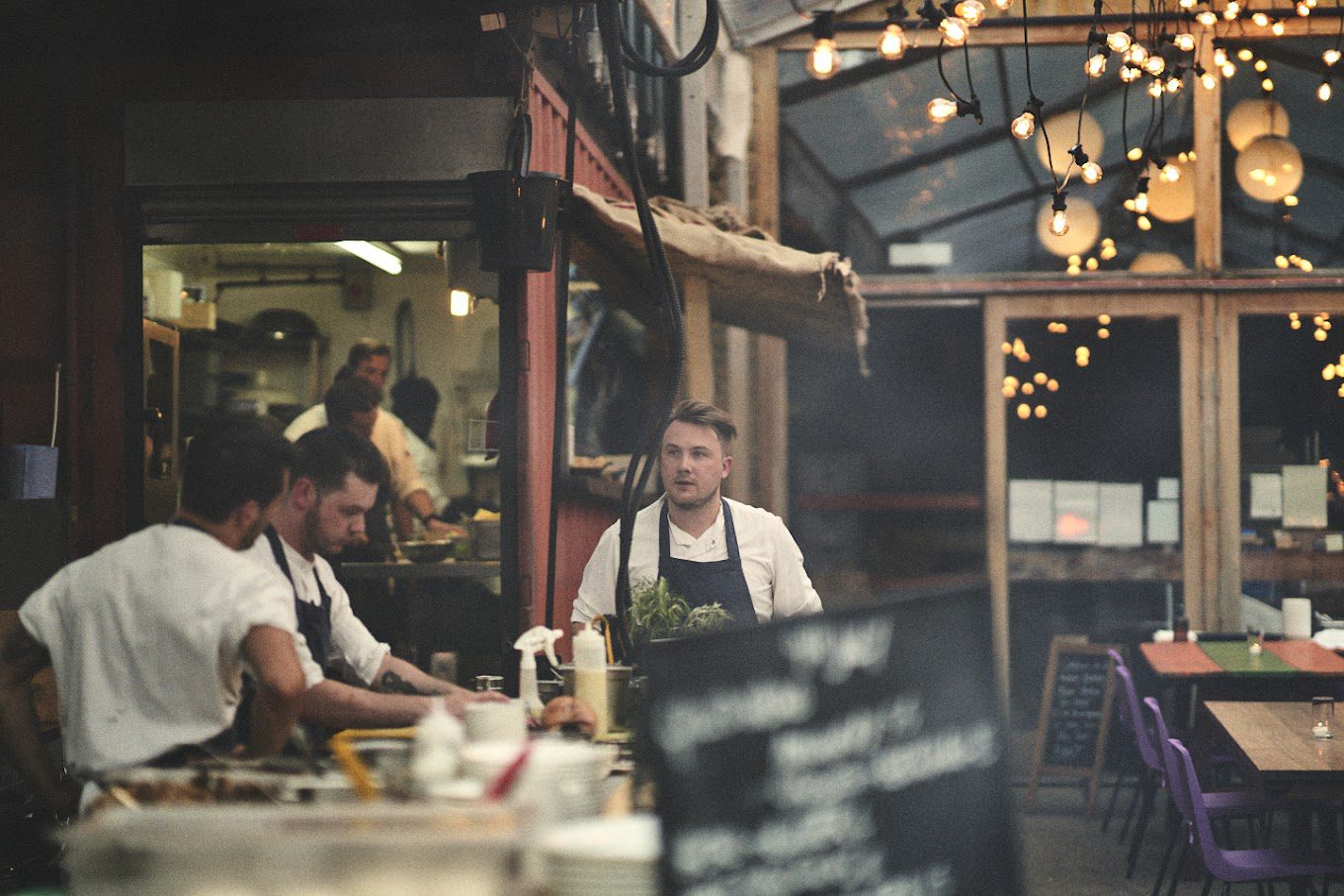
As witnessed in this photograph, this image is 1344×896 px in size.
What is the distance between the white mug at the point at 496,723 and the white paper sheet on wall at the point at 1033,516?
7.07 m

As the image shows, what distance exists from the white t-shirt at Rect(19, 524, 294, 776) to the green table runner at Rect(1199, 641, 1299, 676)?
5.46 m

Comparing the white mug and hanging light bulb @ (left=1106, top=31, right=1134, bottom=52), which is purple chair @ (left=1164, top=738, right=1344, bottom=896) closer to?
hanging light bulb @ (left=1106, top=31, right=1134, bottom=52)

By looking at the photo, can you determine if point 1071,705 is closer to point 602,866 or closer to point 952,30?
point 952,30

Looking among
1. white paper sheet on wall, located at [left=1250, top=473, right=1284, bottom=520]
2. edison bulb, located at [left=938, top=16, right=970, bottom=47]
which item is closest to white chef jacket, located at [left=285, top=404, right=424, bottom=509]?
edison bulb, located at [left=938, top=16, right=970, bottom=47]

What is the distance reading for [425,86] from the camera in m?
5.49

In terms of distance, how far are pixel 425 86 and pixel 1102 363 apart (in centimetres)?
553

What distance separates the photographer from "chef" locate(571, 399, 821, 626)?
4.69m

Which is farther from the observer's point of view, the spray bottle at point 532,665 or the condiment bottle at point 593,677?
the spray bottle at point 532,665

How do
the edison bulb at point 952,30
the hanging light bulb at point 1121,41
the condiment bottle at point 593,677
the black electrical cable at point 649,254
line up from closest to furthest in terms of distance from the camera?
the condiment bottle at point 593,677
the black electrical cable at point 649,254
the edison bulb at point 952,30
the hanging light bulb at point 1121,41

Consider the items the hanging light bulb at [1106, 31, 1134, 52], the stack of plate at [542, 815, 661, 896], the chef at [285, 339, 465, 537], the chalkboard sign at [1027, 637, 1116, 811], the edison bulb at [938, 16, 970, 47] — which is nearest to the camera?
the stack of plate at [542, 815, 661, 896]

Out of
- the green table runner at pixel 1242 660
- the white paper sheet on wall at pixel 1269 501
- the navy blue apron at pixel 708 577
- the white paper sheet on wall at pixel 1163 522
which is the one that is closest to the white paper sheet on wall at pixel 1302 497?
the white paper sheet on wall at pixel 1269 501

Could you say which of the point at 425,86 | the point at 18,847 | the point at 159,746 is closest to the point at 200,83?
the point at 425,86

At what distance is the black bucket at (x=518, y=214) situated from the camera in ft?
16.0

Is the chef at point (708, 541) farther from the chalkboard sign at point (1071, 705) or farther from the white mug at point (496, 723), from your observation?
the chalkboard sign at point (1071, 705)
